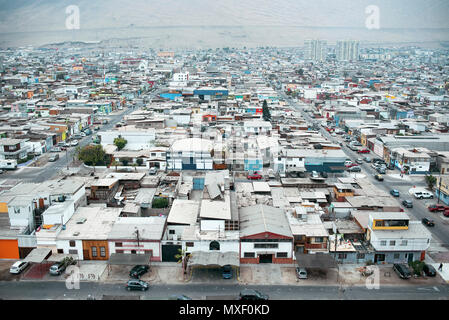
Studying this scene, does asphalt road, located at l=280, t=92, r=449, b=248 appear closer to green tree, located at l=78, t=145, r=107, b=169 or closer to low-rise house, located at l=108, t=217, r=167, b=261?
low-rise house, located at l=108, t=217, r=167, b=261

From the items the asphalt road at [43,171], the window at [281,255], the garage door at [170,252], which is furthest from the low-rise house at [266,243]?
the asphalt road at [43,171]

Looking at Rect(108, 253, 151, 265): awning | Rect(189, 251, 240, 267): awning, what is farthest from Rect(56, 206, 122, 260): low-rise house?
Rect(189, 251, 240, 267): awning

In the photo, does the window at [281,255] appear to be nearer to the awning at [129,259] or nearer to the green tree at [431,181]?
the awning at [129,259]

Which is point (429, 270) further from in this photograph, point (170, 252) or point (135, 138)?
point (135, 138)
